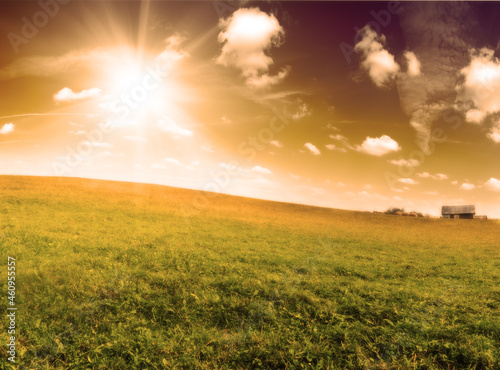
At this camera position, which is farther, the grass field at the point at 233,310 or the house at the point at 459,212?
the house at the point at 459,212

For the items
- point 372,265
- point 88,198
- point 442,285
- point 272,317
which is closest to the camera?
point 272,317

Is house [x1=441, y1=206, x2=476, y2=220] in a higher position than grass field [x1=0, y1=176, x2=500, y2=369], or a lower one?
higher

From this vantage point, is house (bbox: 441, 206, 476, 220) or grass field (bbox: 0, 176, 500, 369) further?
house (bbox: 441, 206, 476, 220)

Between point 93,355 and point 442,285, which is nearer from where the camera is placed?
point 93,355

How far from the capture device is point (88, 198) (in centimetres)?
3409

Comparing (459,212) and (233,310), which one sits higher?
(459,212)

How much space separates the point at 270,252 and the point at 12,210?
72.5 ft

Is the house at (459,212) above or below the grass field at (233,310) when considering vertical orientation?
above

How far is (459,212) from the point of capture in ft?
269

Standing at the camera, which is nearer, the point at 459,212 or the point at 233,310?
the point at 233,310

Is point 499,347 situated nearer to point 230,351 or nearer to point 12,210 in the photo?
point 230,351

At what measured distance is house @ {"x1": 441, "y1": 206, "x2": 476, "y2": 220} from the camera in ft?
262

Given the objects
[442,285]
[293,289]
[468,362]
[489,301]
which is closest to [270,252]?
[293,289]

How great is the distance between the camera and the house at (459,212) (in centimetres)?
7981
